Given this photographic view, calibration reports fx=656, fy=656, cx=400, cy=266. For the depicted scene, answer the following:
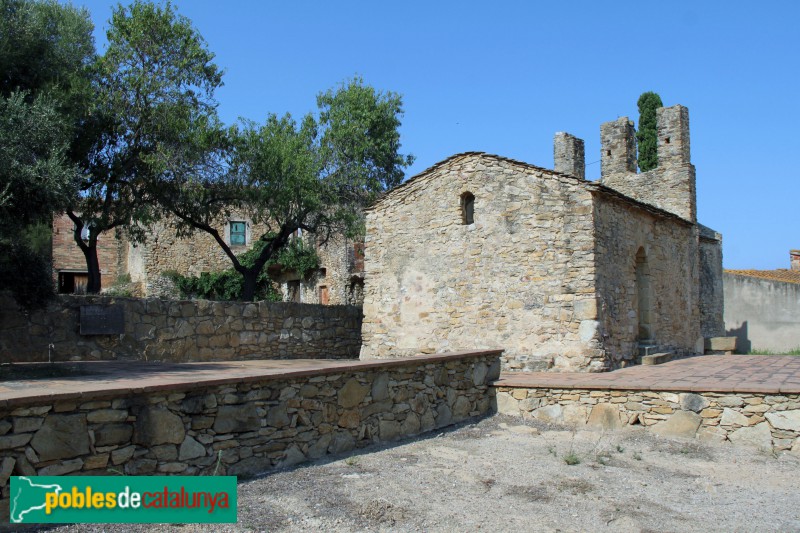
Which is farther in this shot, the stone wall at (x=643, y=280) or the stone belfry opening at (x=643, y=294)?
the stone belfry opening at (x=643, y=294)

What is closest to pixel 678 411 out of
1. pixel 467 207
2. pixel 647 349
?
pixel 647 349

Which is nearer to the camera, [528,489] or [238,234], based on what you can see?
[528,489]

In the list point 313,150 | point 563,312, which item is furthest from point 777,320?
point 313,150

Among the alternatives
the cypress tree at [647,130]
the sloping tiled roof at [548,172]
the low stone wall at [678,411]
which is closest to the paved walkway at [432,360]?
the low stone wall at [678,411]

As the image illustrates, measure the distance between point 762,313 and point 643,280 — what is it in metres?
10.5

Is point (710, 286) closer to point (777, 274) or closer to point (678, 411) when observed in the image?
point (777, 274)

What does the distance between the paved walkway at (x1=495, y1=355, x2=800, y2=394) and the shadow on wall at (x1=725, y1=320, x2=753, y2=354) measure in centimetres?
1059

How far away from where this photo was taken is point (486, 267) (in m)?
12.5

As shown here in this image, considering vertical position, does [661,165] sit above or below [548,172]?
above

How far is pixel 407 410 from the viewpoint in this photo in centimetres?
788

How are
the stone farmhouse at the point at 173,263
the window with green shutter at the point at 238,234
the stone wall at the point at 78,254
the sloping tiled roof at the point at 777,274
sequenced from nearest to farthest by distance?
the sloping tiled roof at the point at 777,274 → the stone farmhouse at the point at 173,263 → the stone wall at the point at 78,254 → the window with green shutter at the point at 238,234

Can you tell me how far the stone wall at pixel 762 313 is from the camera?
70.1 ft

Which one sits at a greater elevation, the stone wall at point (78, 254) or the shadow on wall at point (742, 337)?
the stone wall at point (78, 254)

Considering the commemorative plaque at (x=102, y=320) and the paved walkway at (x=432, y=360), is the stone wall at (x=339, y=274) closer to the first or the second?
the commemorative plaque at (x=102, y=320)
